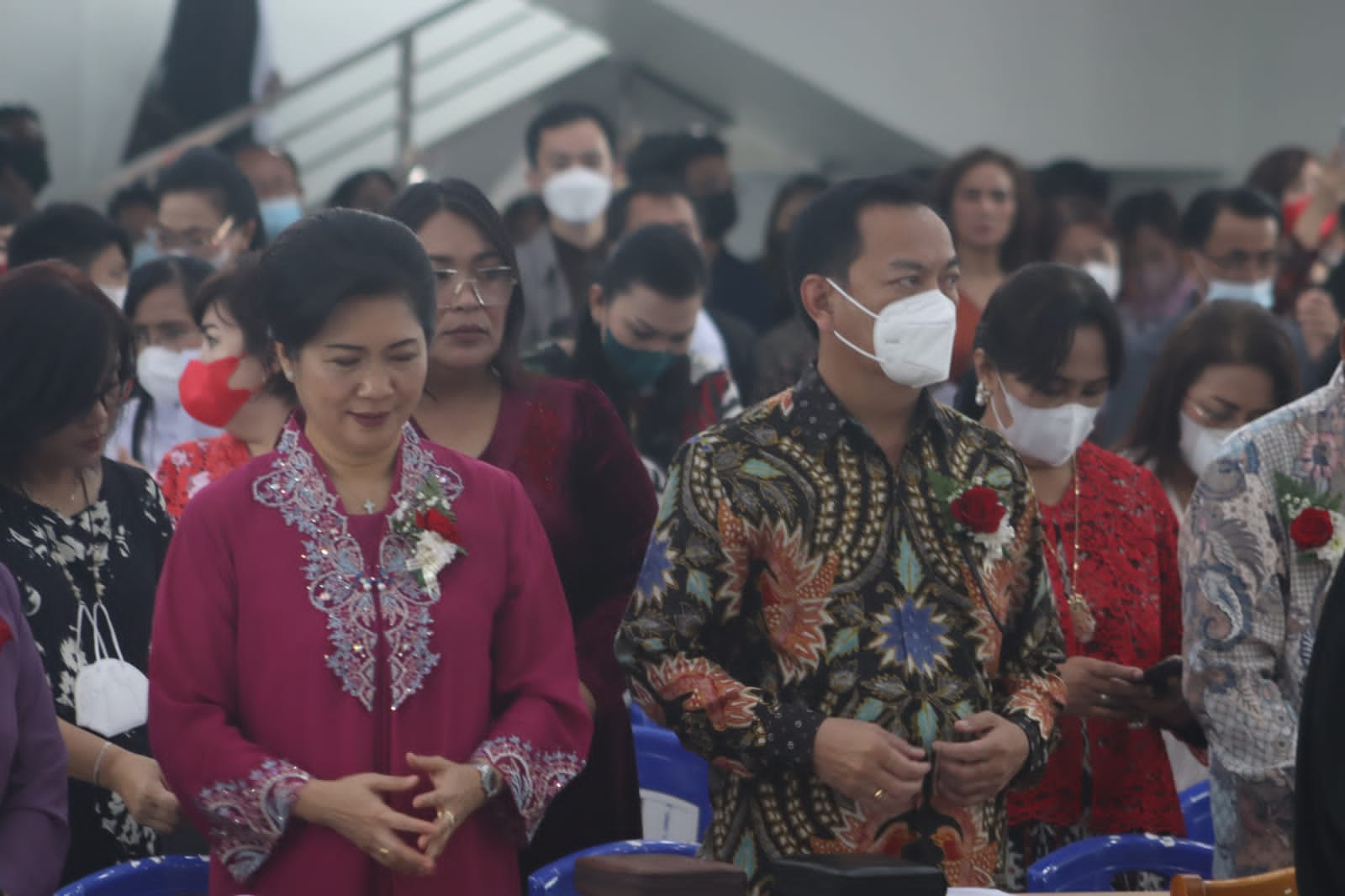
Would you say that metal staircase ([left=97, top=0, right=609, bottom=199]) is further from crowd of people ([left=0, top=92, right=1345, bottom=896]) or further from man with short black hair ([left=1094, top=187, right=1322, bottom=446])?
crowd of people ([left=0, top=92, right=1345, bottom=896])

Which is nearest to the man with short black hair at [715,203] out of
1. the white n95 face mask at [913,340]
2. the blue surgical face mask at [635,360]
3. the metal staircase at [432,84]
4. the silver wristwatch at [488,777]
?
the metal staircase at [432,84]

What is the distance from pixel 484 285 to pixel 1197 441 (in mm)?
1741

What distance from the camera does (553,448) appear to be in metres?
3.41

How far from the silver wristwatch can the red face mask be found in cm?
152

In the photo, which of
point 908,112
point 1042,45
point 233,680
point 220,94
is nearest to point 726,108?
point 908,112

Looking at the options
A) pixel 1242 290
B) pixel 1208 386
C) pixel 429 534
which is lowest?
pixel 429 534

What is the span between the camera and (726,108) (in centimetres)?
1090

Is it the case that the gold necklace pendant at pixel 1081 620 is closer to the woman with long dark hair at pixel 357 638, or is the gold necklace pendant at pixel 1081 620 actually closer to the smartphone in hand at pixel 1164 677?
the smartphone in hand at pixel 1164 677

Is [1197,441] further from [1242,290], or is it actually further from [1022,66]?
[1022,66]

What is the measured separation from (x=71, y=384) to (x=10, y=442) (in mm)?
138

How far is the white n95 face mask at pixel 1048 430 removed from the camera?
12.4 ft

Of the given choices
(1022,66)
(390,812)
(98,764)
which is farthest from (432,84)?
(390,812)

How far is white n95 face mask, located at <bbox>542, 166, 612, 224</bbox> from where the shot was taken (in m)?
6.64

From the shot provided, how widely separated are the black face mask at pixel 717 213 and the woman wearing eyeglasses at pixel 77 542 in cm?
430
